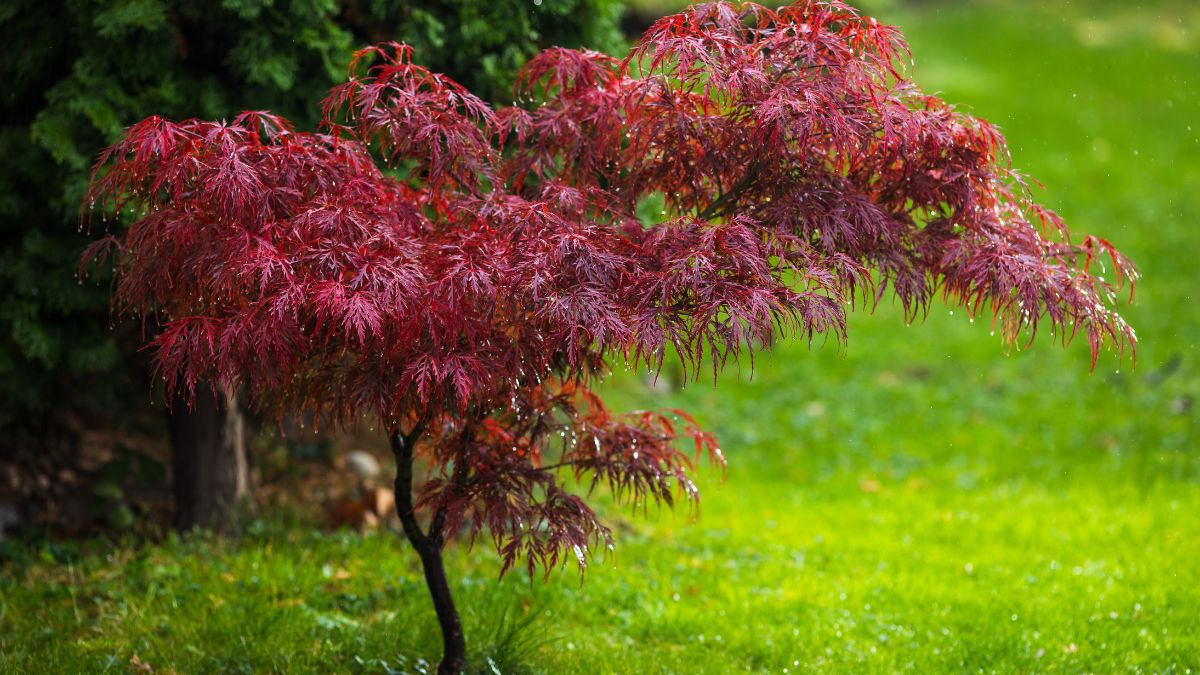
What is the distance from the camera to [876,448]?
26.9 ft

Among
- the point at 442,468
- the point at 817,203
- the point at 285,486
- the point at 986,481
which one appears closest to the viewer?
the point at 817,203

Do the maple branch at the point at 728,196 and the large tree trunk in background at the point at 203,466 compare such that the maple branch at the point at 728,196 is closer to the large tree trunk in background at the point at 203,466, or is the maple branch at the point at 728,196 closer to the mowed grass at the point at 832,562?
the mowed grass at the point at 832,562

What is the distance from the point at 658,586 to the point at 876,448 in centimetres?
342

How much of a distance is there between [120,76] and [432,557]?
3045mm

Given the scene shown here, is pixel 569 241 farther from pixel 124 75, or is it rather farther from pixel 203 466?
pixel 203 466

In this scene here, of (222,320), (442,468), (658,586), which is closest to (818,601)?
(658,586)

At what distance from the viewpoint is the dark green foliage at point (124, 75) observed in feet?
16.5

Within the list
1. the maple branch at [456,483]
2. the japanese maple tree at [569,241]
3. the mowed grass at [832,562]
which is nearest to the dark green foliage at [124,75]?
the mowed grass at [832,562]

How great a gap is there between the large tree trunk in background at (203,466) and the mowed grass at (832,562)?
0.91 ft

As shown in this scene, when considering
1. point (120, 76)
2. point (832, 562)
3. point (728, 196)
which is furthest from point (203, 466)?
point (728, 196)

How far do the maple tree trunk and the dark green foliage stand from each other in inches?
85.1

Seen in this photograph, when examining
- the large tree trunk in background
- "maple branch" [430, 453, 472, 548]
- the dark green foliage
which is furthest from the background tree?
"maple branch" [430, 453, 472, 548]

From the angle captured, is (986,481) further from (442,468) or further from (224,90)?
(224,90)

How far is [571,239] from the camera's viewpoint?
326cm
